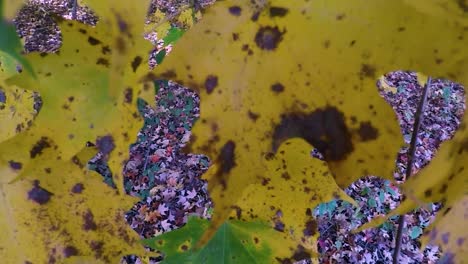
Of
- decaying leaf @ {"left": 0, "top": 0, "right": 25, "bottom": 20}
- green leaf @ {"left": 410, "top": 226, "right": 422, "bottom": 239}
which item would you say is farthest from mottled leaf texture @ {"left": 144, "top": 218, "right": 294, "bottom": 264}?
green leaf @ {"left": 410, "top": 226, "right": 422, "bottom": 239}

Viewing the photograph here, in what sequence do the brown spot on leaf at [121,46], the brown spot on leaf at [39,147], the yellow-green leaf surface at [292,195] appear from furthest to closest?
the yellow-green leaf surface at [292,195] → the brown spot on leaf at [39,147] → the brown spot on leaf at [121,46]

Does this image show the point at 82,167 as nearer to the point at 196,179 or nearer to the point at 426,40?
the point at 426,40

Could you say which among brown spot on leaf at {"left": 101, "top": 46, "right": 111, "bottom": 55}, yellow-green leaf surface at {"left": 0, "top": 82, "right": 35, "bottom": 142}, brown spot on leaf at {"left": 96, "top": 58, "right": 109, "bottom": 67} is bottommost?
brown spot on leaf at {"left": 96, "top": 58, "right": 109, "bottom": 67}

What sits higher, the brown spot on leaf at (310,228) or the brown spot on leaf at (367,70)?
the brown spot on leaf at (367,70)

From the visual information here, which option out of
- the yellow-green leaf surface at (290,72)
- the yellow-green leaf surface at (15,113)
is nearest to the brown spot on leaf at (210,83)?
the yellow-green leaf surface at (290,72)

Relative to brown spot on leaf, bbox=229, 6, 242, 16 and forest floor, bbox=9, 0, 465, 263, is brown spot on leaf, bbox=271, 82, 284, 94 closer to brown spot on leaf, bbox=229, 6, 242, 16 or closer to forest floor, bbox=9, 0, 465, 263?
brown spot on leaf, bbox=229, 6, 242, 16

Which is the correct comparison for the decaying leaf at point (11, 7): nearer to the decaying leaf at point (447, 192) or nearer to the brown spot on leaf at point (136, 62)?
the brown spot on leaf at point (136, 62)

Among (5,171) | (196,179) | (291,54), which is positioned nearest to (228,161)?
(291,54)
